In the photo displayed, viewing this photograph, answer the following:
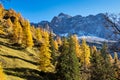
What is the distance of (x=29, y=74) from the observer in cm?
8269

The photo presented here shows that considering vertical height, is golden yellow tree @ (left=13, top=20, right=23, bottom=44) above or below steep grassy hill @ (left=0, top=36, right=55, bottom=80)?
above

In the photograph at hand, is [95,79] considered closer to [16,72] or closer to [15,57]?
[16,72]

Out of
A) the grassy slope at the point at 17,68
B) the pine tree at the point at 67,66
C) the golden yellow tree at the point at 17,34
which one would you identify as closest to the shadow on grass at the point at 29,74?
the grassy slope at the point at 17,68

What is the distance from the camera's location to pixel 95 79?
71.9m

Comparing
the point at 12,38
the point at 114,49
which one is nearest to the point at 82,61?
the point at 12,38

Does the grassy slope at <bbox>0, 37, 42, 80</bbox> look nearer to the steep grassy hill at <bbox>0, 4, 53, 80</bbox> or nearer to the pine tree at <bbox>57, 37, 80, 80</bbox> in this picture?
the steep grassy hill at <bbox>0, 4, 53, 80</bbox>

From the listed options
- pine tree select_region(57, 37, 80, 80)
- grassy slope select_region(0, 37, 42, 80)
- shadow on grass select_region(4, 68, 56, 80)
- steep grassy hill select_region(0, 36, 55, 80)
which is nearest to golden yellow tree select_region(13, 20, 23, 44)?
grassy slope select_region(0, 37, 42, 80)

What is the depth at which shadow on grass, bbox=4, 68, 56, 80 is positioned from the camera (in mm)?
79562

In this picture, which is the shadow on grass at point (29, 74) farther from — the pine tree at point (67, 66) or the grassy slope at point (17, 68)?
the pine tree at point (67, 66)

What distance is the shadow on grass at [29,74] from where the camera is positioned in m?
79.6

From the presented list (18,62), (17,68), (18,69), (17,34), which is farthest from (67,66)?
(17,34)

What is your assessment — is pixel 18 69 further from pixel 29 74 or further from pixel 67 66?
pixel 67 66

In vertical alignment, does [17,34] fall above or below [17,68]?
above

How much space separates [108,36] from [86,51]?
114m
